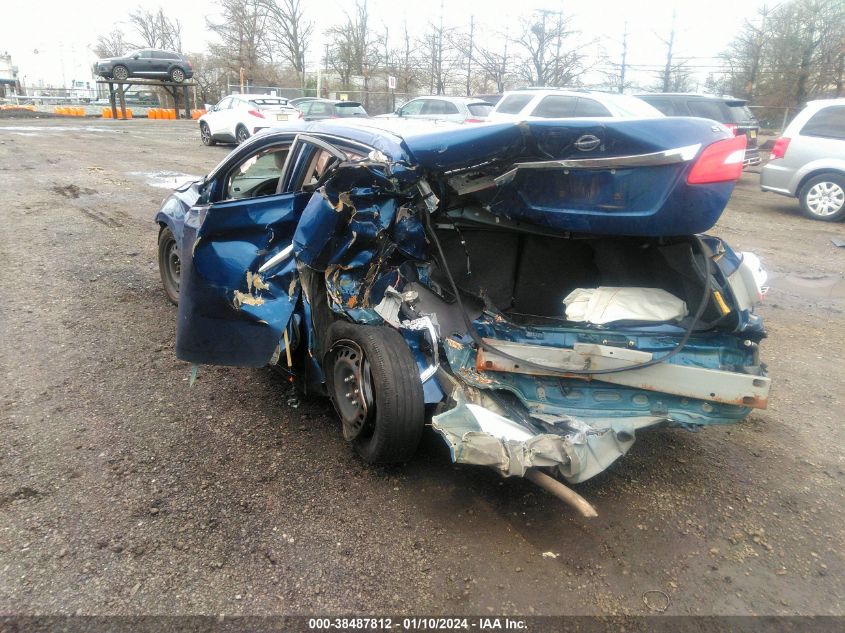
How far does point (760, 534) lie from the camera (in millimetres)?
2869

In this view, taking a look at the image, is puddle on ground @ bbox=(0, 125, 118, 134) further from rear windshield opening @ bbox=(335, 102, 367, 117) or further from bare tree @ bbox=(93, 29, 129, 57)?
bare tree @ bbox=(93, 29, 129, 57)

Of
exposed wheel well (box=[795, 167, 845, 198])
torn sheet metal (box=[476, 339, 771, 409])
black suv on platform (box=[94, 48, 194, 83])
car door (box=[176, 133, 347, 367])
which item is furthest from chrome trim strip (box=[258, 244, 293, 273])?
black suv on platform (box=[94, 48, 194, 83])

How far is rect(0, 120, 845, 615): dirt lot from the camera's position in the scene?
247 centimetres

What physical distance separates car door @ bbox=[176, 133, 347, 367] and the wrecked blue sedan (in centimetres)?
1

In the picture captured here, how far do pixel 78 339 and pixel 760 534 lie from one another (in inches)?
183

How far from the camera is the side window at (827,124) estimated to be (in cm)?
1002

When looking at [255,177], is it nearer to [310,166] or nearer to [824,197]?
[310,166]

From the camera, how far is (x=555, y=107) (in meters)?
11.8

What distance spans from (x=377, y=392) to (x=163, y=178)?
1099 centimetres

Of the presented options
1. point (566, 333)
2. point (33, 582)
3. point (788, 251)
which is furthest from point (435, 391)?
point (788, 251)

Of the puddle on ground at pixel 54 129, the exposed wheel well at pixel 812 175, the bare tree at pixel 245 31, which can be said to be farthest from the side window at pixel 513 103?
the bare tree at pixel 245 31

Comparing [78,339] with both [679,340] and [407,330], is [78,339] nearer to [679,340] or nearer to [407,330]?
[407,330]

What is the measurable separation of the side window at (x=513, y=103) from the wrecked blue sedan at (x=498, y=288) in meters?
9.36

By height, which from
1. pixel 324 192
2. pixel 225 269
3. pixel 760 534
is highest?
pixel 324 192
